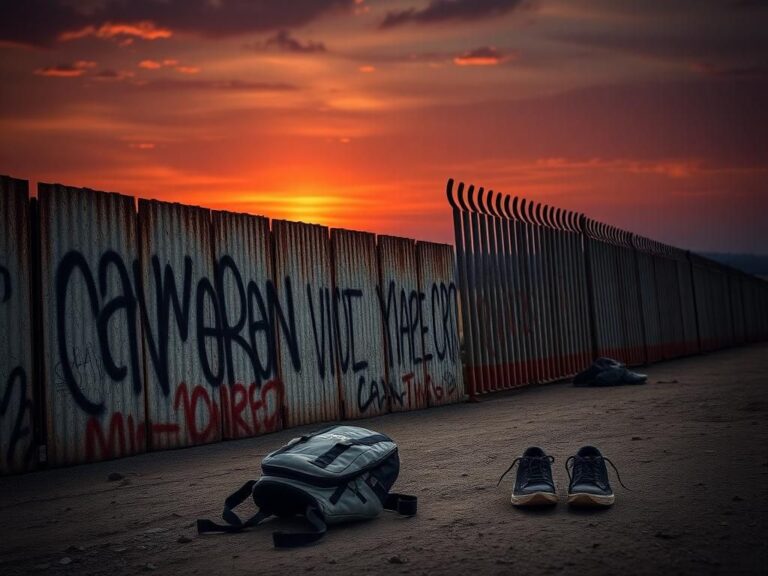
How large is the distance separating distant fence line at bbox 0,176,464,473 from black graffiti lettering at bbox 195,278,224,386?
2cm

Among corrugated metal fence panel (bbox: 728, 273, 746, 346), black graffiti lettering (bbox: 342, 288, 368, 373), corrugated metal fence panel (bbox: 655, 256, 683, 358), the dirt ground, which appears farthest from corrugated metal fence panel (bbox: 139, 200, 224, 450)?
corrugated metal fence panel (bbox: 728, 273, 746, 346)

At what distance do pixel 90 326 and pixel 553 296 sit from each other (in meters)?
9.76

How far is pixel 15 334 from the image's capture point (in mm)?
5926

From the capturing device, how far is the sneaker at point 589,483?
11.6 feet

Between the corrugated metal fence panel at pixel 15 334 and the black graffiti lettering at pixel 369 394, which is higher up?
the corrugated metal fence panel at pixel 15 334

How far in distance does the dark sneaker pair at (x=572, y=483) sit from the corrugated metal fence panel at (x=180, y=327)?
4215 millimetres

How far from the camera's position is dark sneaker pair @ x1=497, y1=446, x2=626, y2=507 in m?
3.57

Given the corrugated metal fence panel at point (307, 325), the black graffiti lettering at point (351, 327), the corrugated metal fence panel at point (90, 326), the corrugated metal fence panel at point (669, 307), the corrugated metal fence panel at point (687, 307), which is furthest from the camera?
the corrugated metal fence panel at point (687, 307)

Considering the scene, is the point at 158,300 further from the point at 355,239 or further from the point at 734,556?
the point at 734,556

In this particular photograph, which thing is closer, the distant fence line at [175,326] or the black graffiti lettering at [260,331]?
the distant fence line at [175,326]

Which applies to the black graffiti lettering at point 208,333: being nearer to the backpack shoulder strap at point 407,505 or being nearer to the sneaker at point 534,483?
the backpack shoulder strap at point 407,505

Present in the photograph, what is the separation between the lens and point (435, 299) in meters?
11.6

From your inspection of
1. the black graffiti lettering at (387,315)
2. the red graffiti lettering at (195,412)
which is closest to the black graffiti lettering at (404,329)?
the black graffiti lettering at (387,315)

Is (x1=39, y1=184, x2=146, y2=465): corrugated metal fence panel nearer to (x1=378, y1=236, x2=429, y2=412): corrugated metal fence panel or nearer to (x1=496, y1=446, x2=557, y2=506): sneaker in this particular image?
(x1=496, y1=446, x2=557, y2=506): sneaker
